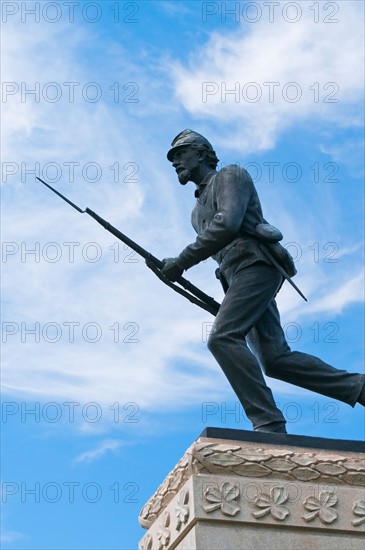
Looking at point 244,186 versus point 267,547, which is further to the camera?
point 244,186

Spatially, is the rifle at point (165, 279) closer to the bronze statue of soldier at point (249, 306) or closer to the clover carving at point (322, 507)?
the bronze statue of soldier at point (249, 306)

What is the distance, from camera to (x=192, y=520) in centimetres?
862

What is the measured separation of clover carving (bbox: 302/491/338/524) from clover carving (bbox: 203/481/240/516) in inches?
22.7

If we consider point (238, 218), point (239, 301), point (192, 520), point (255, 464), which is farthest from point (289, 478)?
point (238, 218)

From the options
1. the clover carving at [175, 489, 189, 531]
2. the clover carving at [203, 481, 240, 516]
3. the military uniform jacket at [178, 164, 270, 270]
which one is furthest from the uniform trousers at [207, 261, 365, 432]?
the clover carving at [175, 489, 189, 531]

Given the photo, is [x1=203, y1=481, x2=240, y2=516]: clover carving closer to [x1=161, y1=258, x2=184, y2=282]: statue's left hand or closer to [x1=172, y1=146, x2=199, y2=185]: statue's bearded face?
[x1=161, y1=258, x2=184, y2=282]: statue's left hand

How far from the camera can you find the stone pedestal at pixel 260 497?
340 inches

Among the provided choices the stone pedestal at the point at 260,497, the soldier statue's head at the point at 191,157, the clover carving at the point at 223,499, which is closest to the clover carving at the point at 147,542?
the stone pedestal at the point at 260,497

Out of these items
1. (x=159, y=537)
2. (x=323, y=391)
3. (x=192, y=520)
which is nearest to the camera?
(x=192, y=520)

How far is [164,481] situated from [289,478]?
111 centimetres

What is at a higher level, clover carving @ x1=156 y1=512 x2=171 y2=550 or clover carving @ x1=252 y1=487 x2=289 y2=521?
A: clover carving @ x1=252 y1=487 x2=289 y2=521

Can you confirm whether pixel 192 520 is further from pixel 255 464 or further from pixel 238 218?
pixel 238 218

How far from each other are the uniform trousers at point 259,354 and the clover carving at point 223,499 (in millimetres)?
957

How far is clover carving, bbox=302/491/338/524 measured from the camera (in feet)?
28.8
